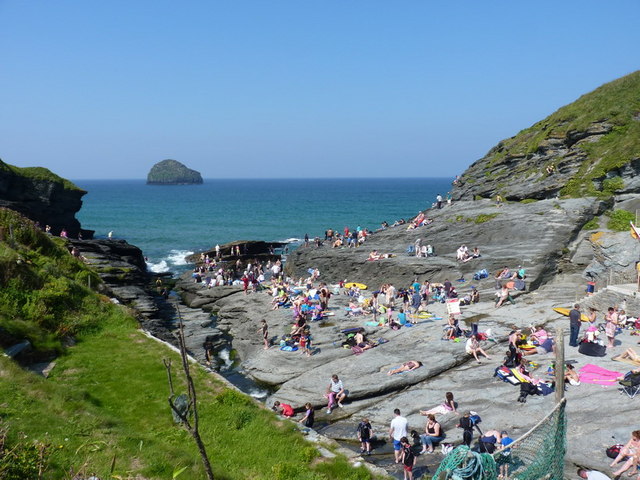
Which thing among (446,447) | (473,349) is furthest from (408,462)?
Answer: (473,349)

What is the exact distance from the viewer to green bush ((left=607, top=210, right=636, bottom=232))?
1224 inches

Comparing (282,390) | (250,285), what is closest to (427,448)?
(282,390)

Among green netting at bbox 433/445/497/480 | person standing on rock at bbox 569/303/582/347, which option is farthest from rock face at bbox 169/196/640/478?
green netting at bbox 433/445/497/480

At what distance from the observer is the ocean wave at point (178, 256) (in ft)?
193

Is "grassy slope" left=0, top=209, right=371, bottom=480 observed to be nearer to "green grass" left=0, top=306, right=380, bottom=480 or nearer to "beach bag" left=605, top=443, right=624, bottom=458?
"green grass" left=0, top=306, right=380, bottom=480

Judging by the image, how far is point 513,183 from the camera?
46500 millimetres

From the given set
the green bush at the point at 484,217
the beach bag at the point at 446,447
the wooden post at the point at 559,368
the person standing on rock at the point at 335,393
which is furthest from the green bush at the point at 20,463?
the green bush at the point at 484,217

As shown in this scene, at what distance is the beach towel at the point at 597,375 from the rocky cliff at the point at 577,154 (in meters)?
23.4

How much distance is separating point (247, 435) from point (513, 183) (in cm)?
4171

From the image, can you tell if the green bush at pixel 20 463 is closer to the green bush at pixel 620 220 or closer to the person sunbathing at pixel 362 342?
the person sunbathing at pixel 362 342

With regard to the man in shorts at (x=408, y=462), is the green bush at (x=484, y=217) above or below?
above

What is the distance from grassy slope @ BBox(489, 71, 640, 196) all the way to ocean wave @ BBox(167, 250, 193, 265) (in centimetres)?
4135

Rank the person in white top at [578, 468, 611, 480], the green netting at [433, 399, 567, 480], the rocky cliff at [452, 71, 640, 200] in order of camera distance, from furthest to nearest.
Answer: the rocky cliff at [452, 71, 640, 200] → the person in white top at [578, 468, 611, 480] → the green netting at [433, 399, 567, 480]

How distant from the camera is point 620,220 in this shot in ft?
105
